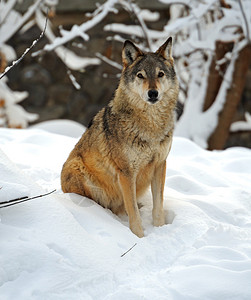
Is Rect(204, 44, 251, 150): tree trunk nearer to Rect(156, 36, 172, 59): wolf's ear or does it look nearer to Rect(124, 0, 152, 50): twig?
Rect(124, 0, 152, 50): twig

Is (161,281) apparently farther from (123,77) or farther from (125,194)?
(123,77)

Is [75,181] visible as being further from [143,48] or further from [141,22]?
[141,22]

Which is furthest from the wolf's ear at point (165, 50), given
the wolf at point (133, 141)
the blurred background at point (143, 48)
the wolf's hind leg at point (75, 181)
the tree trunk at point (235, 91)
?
the tree trunk at point (235, 91)

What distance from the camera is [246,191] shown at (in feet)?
15.7

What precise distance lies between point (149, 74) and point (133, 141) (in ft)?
2.11

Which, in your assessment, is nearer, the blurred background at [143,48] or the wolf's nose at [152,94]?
the wolf's nose at [152,94]

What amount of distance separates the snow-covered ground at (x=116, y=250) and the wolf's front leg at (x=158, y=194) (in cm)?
10

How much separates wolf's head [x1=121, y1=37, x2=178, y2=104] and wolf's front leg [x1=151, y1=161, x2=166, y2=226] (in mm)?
739

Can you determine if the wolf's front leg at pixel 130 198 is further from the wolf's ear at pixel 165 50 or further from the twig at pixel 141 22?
the twig at pixel 141 22

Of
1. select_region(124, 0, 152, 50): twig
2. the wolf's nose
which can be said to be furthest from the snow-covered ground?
select_region(124, 0, 152, 50): twig

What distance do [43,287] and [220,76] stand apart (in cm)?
670

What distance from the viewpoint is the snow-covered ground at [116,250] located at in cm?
273

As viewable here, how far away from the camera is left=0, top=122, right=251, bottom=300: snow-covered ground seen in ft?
8.96

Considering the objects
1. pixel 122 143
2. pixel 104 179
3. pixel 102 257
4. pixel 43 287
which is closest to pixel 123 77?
pixel 122 143
